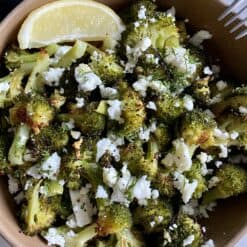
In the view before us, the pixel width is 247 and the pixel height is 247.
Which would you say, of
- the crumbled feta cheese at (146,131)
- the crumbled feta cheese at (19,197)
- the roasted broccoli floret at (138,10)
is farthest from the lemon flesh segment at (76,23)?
the crumbled feta cheese at (19,197)

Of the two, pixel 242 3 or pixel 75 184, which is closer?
pixel 75 184

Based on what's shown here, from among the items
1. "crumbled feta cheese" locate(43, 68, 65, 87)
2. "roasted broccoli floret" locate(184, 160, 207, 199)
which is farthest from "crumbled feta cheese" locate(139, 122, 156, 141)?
"crumbled feta cheese" locate(43, 68, 65, 87)

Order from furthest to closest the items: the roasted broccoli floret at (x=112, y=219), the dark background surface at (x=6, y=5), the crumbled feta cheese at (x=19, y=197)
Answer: the dark background surface at (x=6, y=5), the crumbled feta cheese at (x=19, y=197), the roasted broccoli floret at (x=112, y=219)

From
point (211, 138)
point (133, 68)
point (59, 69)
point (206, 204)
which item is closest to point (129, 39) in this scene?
point (133, 68)

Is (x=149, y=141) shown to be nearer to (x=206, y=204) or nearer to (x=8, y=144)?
(x=206, y=204)

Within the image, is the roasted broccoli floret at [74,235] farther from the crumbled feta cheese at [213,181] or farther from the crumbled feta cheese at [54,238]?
the crumbled feta cheese at [213,181]
